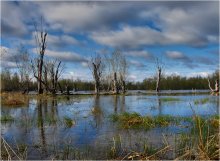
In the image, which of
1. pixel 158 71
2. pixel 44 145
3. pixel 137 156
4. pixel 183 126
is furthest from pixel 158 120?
pixel 158 71

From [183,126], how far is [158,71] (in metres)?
50.7

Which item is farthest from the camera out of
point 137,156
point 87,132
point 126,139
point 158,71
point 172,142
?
point 158,71

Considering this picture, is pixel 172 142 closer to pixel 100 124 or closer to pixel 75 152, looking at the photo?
pixel 75 152

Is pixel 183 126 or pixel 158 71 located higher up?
pixel 158 71

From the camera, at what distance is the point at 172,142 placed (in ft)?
28.9

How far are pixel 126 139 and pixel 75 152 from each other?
7.14 feet

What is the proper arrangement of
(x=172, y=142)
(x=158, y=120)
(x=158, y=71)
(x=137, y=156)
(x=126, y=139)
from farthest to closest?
(x=158, y=71) < (x=158, y=120) < (x=126, y=139) < (x=172, y=142) < (x=137, y=156)

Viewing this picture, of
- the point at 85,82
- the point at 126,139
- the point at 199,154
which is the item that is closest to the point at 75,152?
→ the point at 126,139

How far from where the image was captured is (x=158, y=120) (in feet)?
42.9

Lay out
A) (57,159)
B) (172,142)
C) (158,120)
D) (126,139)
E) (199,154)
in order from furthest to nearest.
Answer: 1. (158,120)
2. (126,139)
3. (172,142)
4. (57,159)
5. (199,154)

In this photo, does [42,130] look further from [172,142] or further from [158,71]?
[158,71]

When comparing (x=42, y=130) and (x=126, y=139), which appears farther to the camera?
(x=42, y=130)

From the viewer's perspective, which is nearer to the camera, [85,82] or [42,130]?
[42,130]

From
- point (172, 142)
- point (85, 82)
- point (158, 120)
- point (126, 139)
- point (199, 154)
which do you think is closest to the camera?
point (199, 154)
